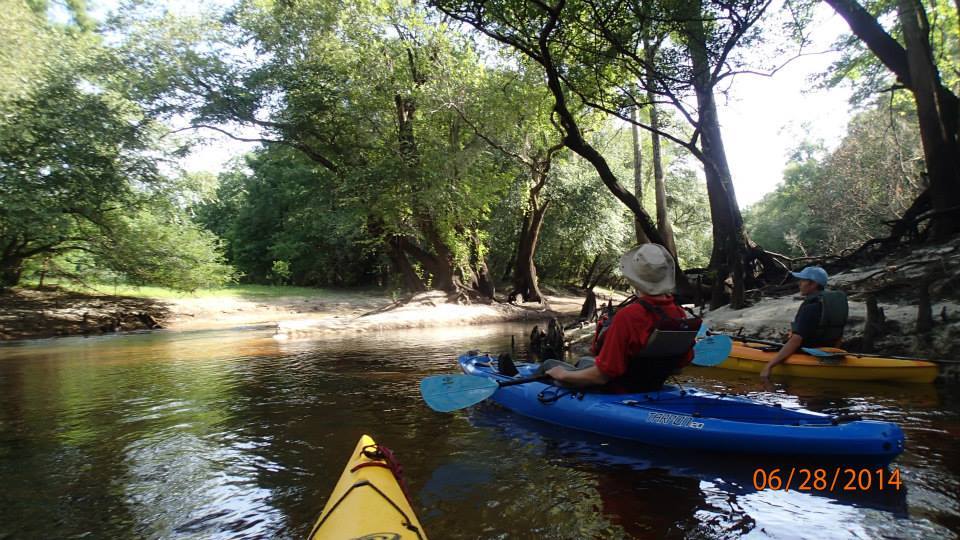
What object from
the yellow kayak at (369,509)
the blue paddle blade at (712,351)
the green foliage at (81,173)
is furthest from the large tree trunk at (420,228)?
the yellow kayak at (369,509)

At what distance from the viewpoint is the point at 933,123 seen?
10219mm

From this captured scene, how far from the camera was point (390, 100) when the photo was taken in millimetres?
17625

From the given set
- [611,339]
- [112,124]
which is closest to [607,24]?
[611,339]

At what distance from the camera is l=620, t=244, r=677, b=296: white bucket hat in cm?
399

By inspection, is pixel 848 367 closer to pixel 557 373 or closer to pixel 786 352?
pixel 786 352

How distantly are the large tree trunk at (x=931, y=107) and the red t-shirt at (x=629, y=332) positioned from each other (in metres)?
8.90

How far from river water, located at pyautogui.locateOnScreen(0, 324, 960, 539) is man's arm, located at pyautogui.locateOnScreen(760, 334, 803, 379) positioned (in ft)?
0.93

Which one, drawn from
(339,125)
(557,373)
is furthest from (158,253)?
(557,373)

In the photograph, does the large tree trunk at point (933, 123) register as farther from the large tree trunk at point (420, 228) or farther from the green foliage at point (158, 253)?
the green foliage at point (158, 253)

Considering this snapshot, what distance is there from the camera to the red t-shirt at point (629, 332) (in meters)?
4.04

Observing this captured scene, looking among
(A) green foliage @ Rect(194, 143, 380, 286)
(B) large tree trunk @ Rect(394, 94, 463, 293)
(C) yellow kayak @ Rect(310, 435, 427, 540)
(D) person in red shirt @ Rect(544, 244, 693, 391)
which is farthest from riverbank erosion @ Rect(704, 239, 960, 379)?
(A) green foliage @ Rect(194, 143, 380, 286)

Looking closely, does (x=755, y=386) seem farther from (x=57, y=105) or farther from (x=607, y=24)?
(x=57, y=105)

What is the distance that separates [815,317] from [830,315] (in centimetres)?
16
